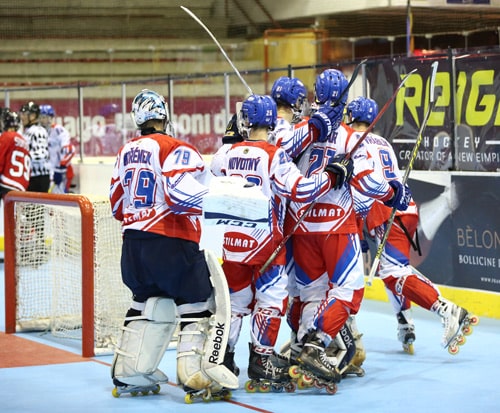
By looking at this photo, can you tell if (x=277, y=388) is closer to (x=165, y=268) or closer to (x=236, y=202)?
(x=165, y=268)

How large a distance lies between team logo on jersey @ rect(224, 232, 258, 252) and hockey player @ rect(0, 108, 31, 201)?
564 cm

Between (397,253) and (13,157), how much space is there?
17.0ft

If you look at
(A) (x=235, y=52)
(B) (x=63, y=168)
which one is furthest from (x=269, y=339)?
(A) (x=235, y=52)

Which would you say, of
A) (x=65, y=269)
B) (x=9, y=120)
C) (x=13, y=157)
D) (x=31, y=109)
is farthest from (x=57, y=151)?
(x=65, y=269)

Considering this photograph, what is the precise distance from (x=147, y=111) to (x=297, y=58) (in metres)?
9.65

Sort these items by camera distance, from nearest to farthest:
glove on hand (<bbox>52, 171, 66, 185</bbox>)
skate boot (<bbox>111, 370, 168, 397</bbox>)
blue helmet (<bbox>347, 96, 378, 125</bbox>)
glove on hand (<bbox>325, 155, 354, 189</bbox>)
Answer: glove on hand (<bbox>325, 155, 354, 189</bbox>), skate boot (<bbox>111, 370, 168, 397</bbox>), blue helmet (<bbox>347, 96, 378, 125</bbox>), glove on hand (<bbox>52, 171, 66, 185</bbox>)

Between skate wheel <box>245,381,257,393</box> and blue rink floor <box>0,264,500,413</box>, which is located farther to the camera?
skate wheel <box>245,381,257,393</box>

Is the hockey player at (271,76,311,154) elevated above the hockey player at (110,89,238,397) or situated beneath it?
elevated above

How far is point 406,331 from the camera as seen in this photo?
21.4 feet

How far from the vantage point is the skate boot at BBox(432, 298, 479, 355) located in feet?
20.2

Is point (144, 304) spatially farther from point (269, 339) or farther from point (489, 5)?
point (489, 5)

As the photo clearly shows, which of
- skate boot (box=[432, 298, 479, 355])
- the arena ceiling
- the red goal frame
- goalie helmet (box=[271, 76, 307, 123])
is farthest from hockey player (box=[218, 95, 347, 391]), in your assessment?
the arena ceiling

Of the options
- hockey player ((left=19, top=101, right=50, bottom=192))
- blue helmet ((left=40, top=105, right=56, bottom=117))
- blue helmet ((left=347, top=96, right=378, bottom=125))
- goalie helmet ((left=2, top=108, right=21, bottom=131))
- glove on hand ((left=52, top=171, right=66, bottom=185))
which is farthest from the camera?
glove on hand ((left=52, top=171, right=66, bottom=185))

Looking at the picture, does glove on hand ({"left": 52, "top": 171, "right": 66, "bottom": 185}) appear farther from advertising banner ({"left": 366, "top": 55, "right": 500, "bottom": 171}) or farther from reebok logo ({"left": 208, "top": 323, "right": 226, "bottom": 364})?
reebok logo ({"left": 208, "top": 323, "right": 226, "bottom": 364})
